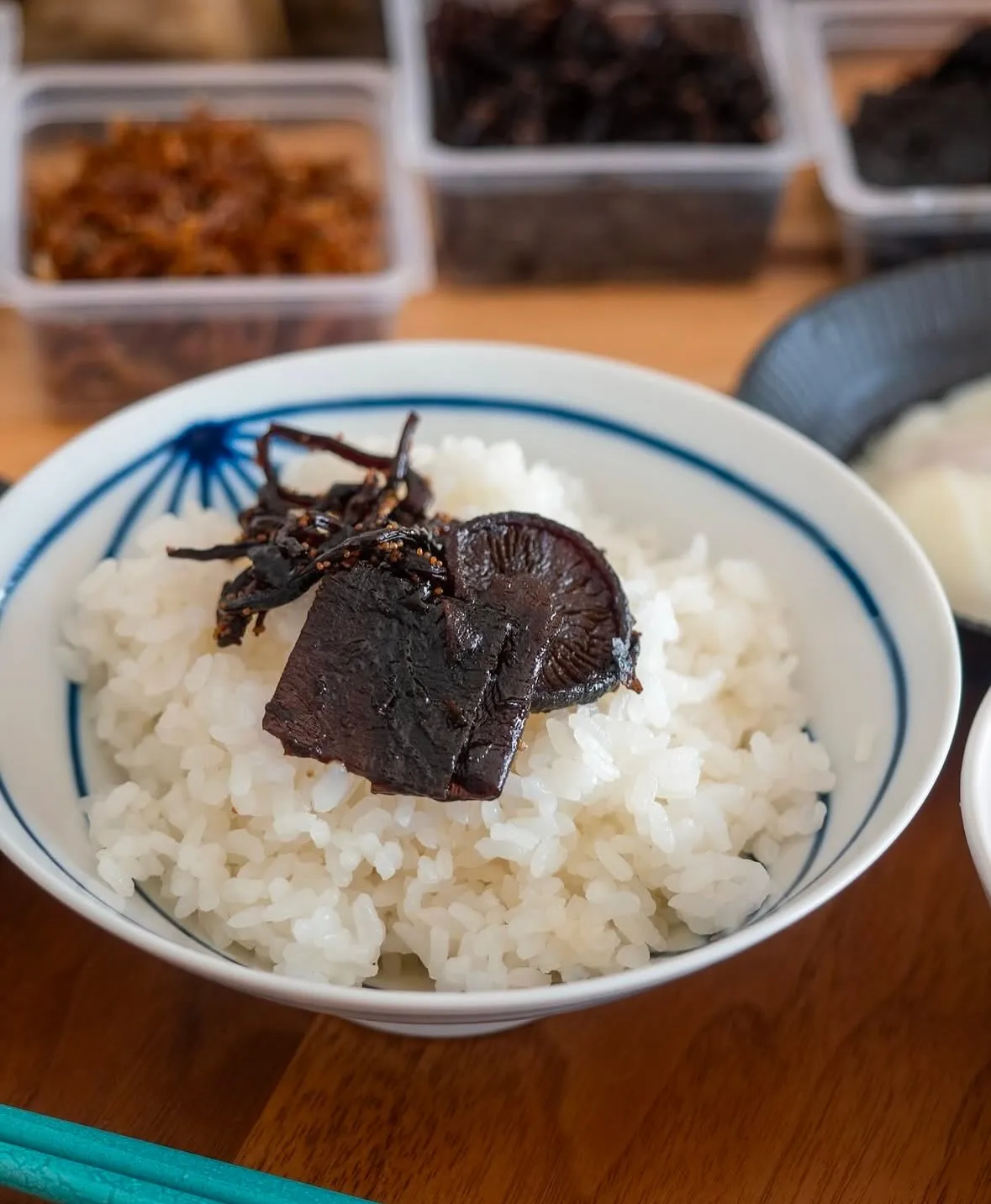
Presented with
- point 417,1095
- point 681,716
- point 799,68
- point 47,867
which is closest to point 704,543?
point 681,716

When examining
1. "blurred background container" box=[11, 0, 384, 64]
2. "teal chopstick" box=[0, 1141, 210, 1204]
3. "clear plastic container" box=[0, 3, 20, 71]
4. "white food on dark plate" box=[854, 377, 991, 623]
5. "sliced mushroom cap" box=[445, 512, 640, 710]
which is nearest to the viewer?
"teal chopstick" box=[0, 1141, 210, 1204]

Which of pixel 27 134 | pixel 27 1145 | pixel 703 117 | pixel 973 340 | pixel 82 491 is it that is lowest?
pixel 27 1145

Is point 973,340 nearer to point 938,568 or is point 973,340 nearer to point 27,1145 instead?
point 938,568

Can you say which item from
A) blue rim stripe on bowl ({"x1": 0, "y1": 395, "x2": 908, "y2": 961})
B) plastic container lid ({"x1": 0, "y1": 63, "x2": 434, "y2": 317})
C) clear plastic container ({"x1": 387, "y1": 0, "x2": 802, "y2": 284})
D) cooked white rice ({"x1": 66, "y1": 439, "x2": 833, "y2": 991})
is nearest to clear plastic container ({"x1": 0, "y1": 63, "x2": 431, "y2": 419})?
plastic container lid ({"x1": 0, "y1": 63, "x2": 434, "y2": 317})

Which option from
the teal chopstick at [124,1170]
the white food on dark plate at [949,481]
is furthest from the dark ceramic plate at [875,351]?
the teal chopstick at [124,1170]

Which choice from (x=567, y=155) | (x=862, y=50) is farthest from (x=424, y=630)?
(x=862, y=50)

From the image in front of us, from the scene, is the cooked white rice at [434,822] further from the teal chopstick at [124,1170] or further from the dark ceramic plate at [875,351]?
the dark ceramic plate at [875,351]

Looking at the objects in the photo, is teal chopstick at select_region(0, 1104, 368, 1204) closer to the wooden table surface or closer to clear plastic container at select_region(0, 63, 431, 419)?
the wooden table surface
